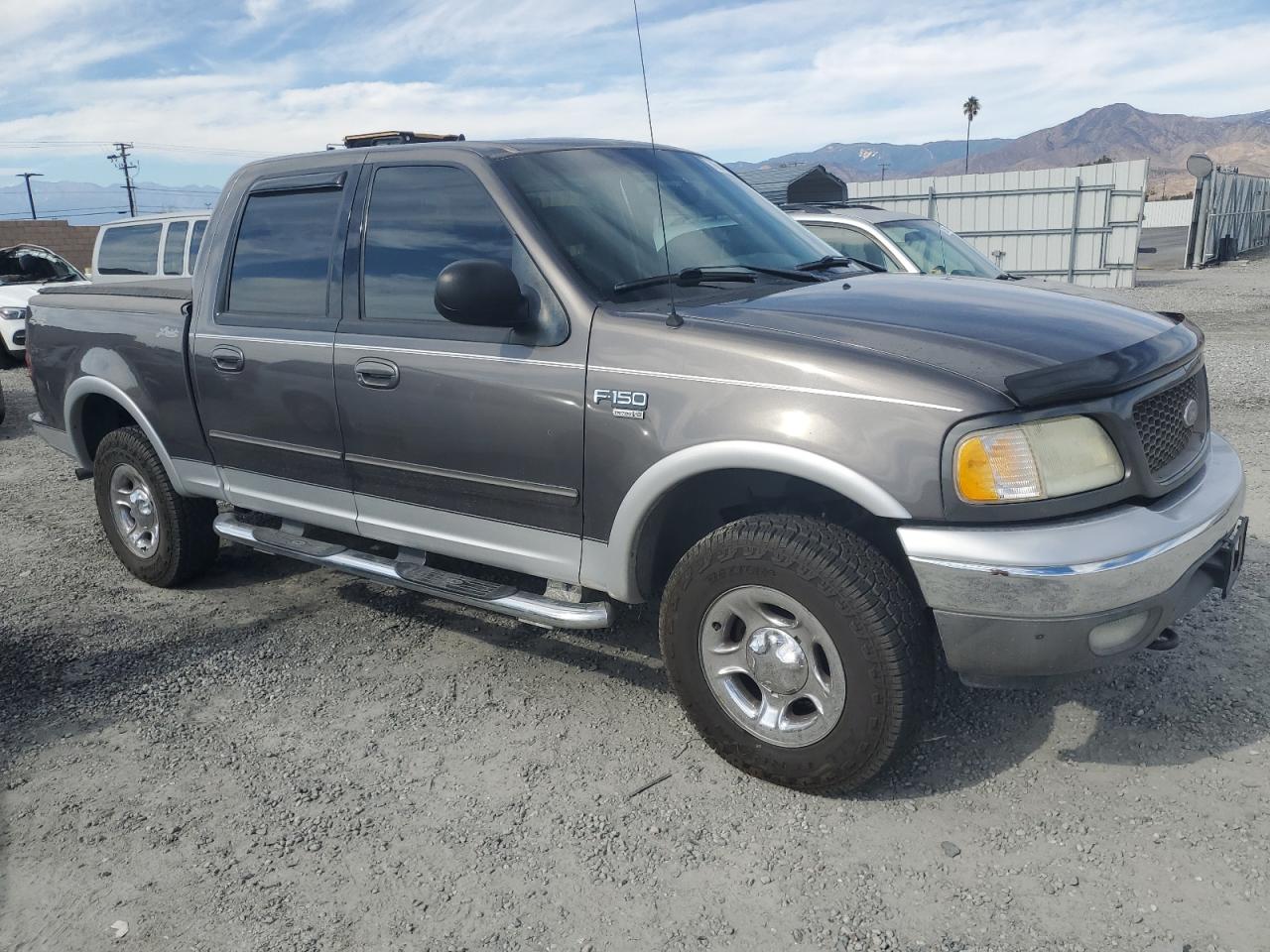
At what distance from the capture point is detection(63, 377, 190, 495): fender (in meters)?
4.76

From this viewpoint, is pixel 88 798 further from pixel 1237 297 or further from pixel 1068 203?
pixel 1068 203

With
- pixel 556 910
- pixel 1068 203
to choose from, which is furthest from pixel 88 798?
pixel 1068 203

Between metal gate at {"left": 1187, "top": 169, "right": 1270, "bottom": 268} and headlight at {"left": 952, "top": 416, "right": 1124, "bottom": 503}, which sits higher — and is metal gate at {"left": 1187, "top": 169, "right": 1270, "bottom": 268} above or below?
below

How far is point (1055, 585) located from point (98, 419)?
4.85 metres

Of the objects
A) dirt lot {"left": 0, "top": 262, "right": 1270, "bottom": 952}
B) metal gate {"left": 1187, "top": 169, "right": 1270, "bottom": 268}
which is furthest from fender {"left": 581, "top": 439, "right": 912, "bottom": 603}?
metal gate {"left": 1187, "top": 169, "right": 1270, "bottom": 268}

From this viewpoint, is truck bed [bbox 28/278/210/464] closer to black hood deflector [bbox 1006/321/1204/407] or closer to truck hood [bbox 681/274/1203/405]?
truck hood [bbox 681/274/1203/405]

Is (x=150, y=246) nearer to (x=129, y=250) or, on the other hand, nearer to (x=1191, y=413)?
(x=129, y=250)

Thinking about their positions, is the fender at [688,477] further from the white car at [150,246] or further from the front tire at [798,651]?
the white car at [150,246]

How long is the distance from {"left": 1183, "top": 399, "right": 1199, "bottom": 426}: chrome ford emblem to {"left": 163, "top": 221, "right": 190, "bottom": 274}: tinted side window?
10178 mm

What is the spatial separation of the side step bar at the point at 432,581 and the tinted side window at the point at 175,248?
7.16 m

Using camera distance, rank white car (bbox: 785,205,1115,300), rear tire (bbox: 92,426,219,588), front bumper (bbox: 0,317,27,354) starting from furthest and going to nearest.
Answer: front bumper (bbox: 0,317,27,354), white car (bbox: 785,205,1115,300), rear tire (bbox: 92,426,219,588)

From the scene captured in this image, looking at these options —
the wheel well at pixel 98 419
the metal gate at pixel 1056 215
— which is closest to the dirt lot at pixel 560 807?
the wheel well at pixel 98 419

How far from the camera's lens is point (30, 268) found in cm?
1430

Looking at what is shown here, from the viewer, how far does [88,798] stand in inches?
128
